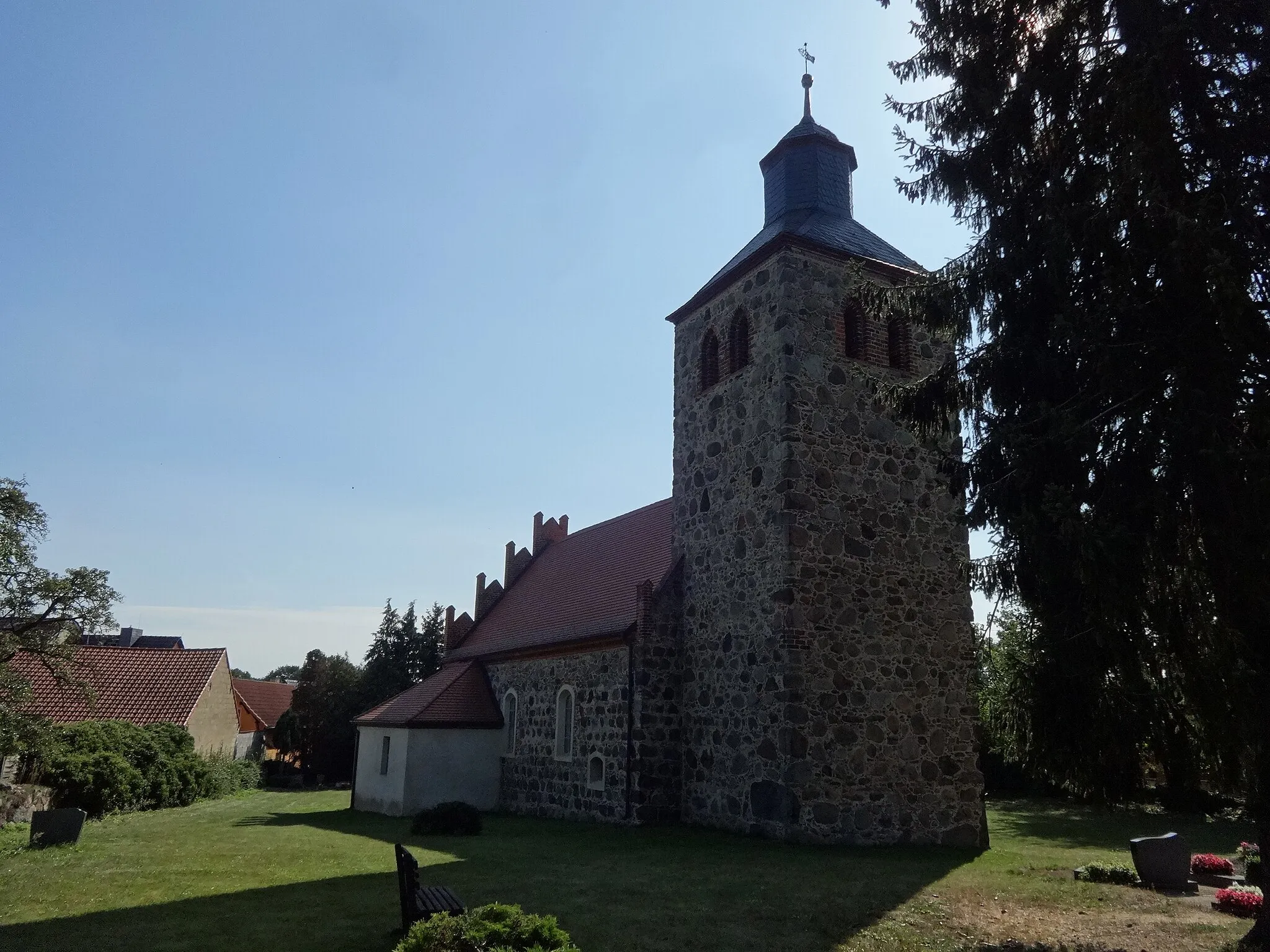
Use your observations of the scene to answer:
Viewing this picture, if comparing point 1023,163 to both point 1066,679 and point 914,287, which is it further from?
point 1066,679

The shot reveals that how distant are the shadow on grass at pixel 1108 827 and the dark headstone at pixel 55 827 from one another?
1809 centimetres

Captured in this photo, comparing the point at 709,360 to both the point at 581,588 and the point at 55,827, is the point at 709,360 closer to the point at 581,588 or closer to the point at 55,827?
the point at 581,588

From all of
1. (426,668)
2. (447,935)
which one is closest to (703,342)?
(447,935)

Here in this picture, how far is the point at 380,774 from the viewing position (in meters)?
22.0

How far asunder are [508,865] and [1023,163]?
1152 cm

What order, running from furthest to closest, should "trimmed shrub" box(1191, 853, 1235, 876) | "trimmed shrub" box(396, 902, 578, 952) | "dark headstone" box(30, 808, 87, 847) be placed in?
"dark headstone" box(30, 808, 87, 847), "trimmed shrub" box(1191, 853, 1235, 876), "trimmed shrub" box(396, 902, 578, 952)

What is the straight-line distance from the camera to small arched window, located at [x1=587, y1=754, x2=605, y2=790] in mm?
18094

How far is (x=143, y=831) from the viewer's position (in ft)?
61.2

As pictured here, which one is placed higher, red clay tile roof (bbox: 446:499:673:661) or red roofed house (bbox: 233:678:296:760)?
red clay tile roof (bbox: 446:499:673:661)

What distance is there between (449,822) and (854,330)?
1252 cm

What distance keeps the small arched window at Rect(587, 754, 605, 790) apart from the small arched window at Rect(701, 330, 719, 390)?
8241 mm

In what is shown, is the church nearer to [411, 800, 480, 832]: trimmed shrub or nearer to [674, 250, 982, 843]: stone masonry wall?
[674, 250, 982, 843]: stone masonry wall

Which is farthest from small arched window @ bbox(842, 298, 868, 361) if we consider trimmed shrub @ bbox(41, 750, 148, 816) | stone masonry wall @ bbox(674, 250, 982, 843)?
trimmed shrub @ bbox(41, 750, 148, 816)

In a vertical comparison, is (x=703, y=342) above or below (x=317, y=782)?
above
